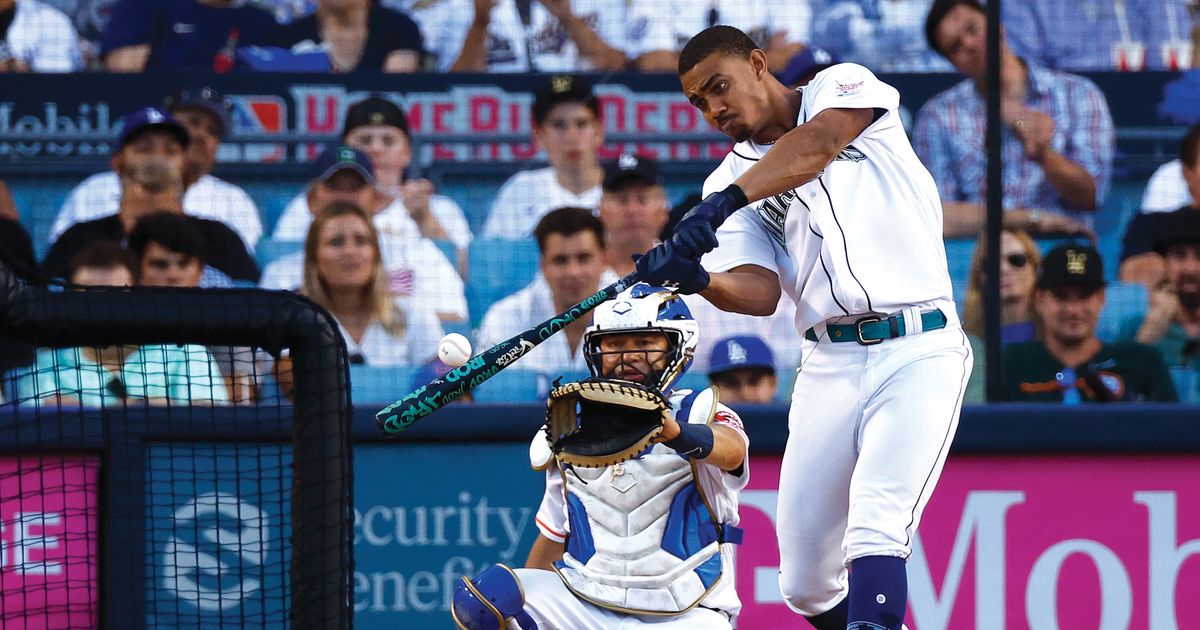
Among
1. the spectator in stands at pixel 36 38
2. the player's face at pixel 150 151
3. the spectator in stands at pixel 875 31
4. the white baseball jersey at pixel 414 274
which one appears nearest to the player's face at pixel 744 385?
the white baseball jersey at pixel 414 274

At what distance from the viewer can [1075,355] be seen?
204 inches

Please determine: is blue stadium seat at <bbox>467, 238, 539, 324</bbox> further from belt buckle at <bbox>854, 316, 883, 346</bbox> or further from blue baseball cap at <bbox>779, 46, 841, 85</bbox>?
belt buckle at <bbox>854, 316, 883, 346</bbox>

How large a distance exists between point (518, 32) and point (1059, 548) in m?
3.02

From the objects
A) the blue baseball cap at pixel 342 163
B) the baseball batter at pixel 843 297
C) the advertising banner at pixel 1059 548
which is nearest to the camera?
the baseball batter at pixel 843 297

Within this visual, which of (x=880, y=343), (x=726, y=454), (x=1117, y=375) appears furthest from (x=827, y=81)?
(x=1117, y=375)

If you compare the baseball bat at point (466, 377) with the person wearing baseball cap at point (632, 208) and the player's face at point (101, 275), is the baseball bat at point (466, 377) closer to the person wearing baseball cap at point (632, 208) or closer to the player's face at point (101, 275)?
the person wearing baseball cap at point (632, 208)

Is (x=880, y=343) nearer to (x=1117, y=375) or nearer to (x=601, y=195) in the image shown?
(x=1117, y=375)

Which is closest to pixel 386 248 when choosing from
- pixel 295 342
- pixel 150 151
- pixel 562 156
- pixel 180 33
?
pixel 562 156

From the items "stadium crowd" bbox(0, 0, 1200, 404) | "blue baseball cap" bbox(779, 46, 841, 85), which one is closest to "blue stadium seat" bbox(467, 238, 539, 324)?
"stadium crowd" bbox(0, 0, 1200, 404)

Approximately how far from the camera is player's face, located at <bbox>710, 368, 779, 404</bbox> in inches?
204

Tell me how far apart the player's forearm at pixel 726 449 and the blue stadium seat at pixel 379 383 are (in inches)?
65.3

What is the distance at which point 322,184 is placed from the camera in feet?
19.2

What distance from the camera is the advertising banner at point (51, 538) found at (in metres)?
4.52

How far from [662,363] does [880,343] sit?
2.00ft
